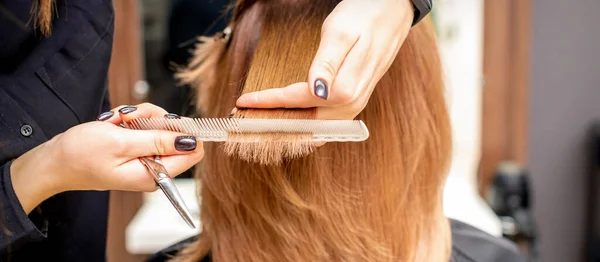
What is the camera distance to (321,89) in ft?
1.81

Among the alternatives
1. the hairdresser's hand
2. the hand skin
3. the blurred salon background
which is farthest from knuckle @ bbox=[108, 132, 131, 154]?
the blurred salon background

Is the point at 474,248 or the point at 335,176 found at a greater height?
the point at 335,176

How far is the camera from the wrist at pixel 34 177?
1.97ft

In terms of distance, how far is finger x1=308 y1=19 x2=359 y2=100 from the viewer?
55 cm

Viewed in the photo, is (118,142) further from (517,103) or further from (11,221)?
(517,103)

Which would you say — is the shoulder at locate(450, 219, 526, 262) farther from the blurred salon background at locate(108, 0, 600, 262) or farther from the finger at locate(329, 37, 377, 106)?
the blurred salon background at locate(108, 0, 600, 262)

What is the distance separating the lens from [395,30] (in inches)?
25.2

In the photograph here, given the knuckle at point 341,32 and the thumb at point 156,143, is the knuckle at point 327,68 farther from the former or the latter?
the thumb at point 156,143

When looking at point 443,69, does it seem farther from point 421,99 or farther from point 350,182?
point 350,182

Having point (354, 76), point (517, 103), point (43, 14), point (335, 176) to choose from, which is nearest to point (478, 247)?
point (335, 176)

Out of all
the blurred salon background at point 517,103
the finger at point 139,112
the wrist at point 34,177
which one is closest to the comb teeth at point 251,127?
the finger at point 139,112

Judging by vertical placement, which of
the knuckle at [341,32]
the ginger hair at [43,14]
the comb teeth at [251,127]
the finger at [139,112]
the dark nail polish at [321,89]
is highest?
the ginger hair at [43,14]

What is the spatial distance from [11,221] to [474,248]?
84 centimetres

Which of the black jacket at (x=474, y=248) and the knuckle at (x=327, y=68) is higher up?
the knuckle at (x=327, y=68)
